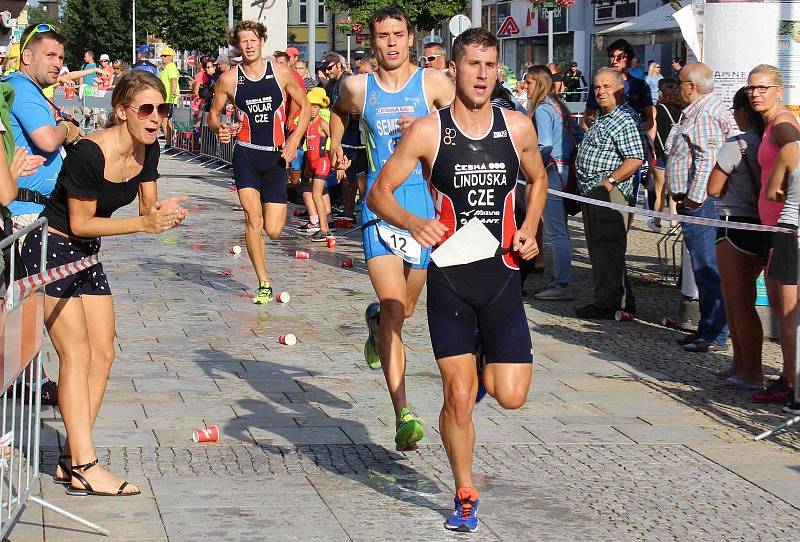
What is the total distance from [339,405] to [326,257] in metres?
6.71

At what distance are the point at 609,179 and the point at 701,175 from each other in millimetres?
1238

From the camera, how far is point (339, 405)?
7855 mm

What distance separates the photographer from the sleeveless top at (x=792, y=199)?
25.6 feet

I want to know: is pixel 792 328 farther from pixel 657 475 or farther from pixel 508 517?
pixel 508 517

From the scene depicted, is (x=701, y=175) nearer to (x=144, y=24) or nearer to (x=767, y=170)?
(x=767, y=170)

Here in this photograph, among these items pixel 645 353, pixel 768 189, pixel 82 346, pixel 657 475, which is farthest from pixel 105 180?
pixel 645 353

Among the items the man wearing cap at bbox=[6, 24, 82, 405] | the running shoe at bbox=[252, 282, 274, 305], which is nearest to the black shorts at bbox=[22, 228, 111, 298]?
the man wearing cap at bbox=[6, 24, 82, 405]

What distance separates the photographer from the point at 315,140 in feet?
55.2

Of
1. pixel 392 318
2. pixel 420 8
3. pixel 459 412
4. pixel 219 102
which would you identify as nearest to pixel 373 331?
pixel 392 318

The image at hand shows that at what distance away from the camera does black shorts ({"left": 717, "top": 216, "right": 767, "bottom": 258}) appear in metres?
8.51

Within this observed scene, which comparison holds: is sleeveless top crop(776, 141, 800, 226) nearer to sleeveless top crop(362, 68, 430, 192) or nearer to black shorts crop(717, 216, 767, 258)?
black shorts crop(717, 216, 767, 258)

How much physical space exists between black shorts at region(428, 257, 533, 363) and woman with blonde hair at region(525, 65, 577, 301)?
637cm

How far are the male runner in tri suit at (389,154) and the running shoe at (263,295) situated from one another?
3.70 metres

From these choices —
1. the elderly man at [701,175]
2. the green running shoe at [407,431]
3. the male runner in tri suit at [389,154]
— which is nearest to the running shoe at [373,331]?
the male runner in tri suit at [389,154]
